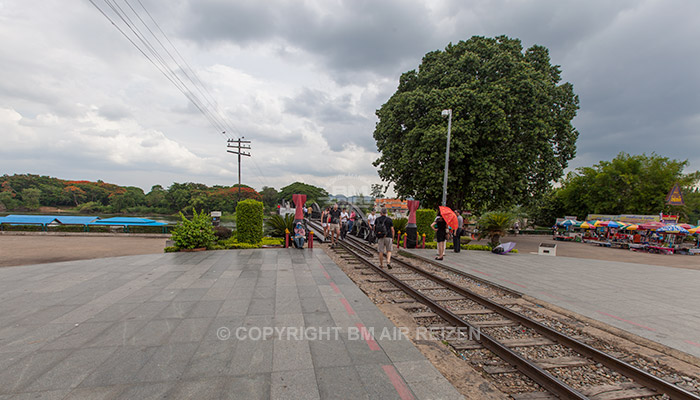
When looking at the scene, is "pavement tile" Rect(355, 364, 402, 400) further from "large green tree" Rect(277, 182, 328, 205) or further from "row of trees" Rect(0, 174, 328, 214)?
"large green tree" Rect(277, 182, 328, 205)

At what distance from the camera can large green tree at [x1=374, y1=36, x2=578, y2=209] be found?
16562mm

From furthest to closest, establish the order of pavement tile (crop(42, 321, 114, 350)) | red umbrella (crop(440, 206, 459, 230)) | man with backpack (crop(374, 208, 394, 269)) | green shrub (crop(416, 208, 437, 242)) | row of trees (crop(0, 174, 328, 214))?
row of trees (crop(0, 174, 328, 214)), green shrub (crop(416, 208, 437, 242)), red umbrella (crop(440, 206, 459, 230)), man with backpack (crop(374, 208, 394, 269)), pavement tile (crop(42, 321, 114, 350))

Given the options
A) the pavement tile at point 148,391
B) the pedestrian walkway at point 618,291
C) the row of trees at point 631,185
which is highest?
the row of trees at point 631,185

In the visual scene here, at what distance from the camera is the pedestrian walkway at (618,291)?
4.64 m

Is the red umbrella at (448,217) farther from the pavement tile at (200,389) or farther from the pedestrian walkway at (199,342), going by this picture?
the pavement tile at (200,389)

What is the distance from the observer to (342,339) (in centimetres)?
380

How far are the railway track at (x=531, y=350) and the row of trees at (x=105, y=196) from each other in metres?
51.5

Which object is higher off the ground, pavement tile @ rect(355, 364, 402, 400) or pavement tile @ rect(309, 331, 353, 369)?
pavement tile @ rect(355, 364, 402, 400)

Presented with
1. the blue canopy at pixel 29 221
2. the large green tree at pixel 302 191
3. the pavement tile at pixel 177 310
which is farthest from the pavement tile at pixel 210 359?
the large green tree at pixel 302 191

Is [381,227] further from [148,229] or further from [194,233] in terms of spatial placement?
[148,229]

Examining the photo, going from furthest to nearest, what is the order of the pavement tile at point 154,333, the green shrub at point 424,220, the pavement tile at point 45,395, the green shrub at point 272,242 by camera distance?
the green shrub at point 424,220 < the green shrub at point 272,242 < the pavement tile at point 154,333 < the pavement tile at point 45,395

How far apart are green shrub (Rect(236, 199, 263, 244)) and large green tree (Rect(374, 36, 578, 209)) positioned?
1012cm

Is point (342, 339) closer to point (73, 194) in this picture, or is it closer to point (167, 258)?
point (167, 258)

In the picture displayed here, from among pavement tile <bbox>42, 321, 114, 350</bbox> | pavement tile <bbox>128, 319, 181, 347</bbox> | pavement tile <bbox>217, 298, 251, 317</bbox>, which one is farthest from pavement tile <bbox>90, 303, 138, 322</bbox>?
pavement tile <bbox>217, 298, 251, 317</bbox>
